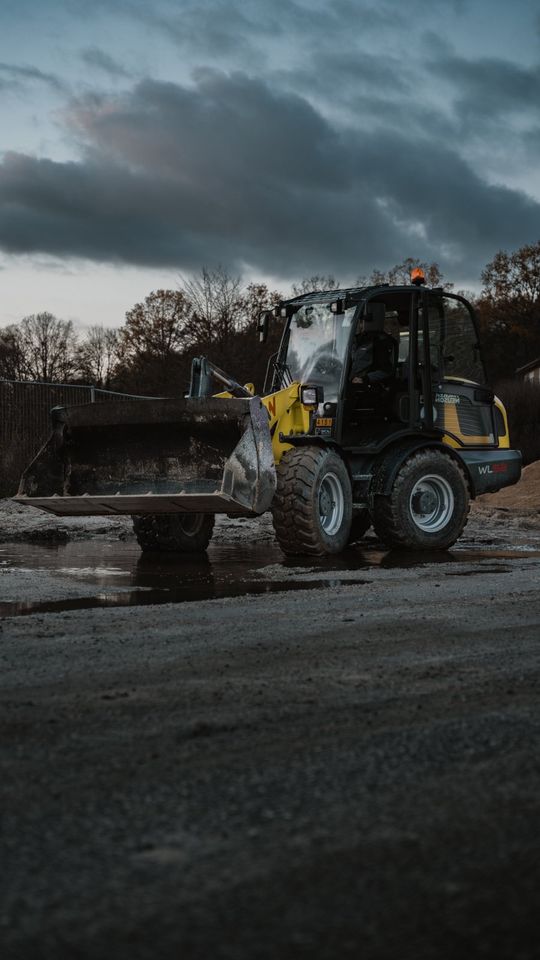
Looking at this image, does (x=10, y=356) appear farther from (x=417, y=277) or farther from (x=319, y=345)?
(x=319, y=345)

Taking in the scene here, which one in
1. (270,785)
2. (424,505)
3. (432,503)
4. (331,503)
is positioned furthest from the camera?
(432,503)

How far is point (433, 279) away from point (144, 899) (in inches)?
2238

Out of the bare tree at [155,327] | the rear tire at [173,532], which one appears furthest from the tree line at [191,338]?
the rear tire at [173,532]

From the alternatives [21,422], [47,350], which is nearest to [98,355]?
[47,350]

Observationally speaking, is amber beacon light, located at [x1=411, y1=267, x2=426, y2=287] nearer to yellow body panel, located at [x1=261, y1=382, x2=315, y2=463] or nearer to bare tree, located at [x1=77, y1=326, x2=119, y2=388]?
yellow body panel, located at [x1=261, y1=382, x2=315, y2=463]

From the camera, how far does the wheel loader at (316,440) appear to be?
1054 cm

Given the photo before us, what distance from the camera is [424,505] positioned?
40.3 feet

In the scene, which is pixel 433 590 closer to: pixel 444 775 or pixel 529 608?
pixel 529 608

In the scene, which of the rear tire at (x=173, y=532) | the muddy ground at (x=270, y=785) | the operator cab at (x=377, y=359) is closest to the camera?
the muddy ground at (x=270, y=785)

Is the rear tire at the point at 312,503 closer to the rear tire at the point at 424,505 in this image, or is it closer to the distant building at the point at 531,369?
the rear tire at the point at 424,505

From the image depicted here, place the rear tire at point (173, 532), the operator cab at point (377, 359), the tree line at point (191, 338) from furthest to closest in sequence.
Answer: the tree line at point (191, 338) → the rear tire at point (173, 532) → the operator cab at point (377, 359)

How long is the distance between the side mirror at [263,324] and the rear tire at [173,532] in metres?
2.15

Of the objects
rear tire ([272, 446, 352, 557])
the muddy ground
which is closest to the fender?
rear tire ([272, 446, 352, 557])

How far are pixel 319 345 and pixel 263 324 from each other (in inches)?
32.2
